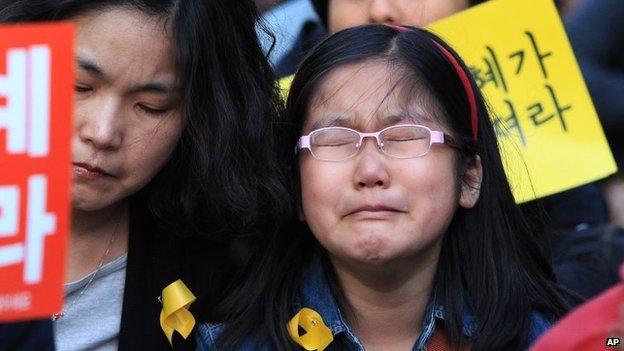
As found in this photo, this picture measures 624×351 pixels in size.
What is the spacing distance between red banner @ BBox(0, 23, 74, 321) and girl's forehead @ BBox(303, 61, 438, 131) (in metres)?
0.74

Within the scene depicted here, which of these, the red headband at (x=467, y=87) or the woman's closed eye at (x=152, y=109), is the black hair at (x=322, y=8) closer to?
the red headband at (x=467, y=87)

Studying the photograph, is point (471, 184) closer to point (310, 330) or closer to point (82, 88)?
point (310, 330)

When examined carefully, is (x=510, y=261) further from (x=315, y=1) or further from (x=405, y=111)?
(x=315, y=1)

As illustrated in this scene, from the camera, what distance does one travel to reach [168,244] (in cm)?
302

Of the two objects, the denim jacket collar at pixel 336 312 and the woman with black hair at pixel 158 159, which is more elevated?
the woman with black hair at pixel 158 159

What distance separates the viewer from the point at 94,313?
113 inches

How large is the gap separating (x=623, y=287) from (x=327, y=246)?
828 mm

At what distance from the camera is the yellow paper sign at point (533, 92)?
320 centimetres

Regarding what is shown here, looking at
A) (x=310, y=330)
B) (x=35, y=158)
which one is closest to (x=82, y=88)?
(x=35, y=158)

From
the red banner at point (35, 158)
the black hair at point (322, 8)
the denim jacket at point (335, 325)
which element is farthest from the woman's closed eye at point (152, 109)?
the black hair at point (322, 8)

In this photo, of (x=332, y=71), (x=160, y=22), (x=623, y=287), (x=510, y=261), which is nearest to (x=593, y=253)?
(x=510, y=261)

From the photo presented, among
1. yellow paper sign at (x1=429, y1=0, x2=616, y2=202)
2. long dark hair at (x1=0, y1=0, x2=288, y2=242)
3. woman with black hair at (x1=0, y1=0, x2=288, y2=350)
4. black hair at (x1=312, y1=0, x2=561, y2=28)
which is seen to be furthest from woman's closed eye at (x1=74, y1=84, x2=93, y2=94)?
black hair at (x1=312, y1=0, x2=561, y2=28)

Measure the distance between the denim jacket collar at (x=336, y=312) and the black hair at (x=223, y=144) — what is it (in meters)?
0.19

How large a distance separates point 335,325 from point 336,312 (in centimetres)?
3
